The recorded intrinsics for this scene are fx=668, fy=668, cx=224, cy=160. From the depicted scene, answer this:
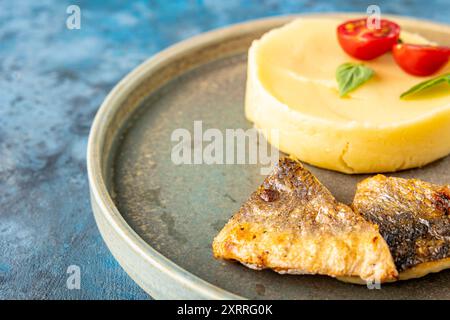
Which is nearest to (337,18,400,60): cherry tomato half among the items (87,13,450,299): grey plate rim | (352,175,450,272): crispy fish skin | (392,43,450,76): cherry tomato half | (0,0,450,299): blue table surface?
(392,43,450,76): cherry tomato half

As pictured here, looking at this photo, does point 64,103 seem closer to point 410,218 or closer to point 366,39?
point 366,39

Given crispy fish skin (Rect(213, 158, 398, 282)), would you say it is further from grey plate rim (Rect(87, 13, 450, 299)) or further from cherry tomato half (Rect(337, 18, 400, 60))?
cherry tomato half (Rect(337, 18, 400, 60))

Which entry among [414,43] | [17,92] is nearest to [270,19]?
[414,43]

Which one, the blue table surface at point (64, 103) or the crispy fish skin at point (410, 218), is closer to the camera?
the crispy fish skin at point (410, 218)

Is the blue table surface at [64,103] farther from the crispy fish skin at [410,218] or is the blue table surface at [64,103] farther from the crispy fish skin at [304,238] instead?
the crispy fish skin at [410,218]

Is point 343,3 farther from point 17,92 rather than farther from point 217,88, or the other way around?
point 17,92

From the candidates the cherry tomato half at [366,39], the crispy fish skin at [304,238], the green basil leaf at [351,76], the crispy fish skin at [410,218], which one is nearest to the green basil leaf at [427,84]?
the green basil leaf at [351,76]

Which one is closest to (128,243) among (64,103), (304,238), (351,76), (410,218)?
(304,238)
